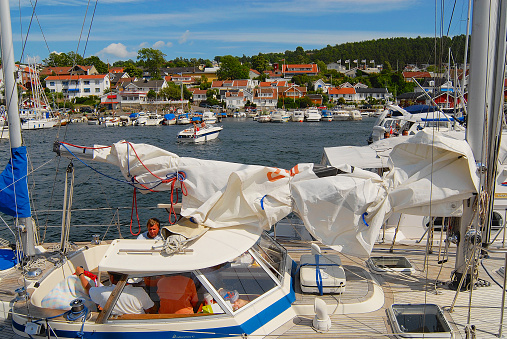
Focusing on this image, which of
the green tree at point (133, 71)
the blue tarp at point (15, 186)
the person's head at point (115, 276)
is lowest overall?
the person's head at point (115, 276)

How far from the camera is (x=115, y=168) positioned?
34.3 m

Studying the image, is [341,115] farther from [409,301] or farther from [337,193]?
[337,193]

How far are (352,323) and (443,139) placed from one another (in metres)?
2.89

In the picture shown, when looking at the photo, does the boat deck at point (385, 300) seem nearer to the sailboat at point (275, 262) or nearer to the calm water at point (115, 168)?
the sailboat at point (275, 262)

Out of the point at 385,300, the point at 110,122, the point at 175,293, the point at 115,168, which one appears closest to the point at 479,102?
the point at 385,300

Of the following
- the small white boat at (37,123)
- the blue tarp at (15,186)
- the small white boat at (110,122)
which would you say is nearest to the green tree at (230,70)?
the small white boat at (110,122)

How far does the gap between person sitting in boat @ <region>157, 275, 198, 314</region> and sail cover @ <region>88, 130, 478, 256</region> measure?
104cm

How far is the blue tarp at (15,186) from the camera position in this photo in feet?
24.3

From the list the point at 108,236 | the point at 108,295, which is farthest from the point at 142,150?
the point at 108,236

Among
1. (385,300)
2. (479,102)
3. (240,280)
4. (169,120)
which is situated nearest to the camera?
(240,280)

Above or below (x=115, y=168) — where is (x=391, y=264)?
above

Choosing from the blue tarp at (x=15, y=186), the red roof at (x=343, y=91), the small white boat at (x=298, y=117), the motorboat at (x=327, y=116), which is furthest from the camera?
the red roof at (x=343, y=91)

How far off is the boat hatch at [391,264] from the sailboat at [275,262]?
0.05 metres

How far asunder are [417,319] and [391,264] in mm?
1901
